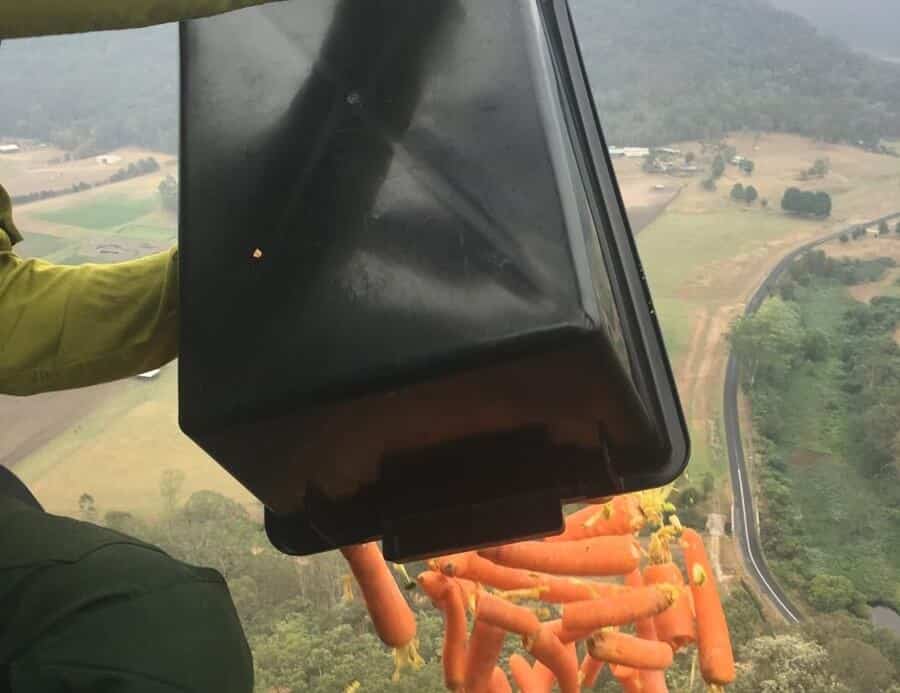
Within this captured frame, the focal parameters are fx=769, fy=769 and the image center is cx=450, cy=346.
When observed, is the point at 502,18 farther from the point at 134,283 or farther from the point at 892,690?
the point at 892,690

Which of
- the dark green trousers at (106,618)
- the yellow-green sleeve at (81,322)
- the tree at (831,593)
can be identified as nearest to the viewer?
the dark green trousers at (106,618)

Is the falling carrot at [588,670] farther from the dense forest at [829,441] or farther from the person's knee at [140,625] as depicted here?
the person's knee at [140,625]

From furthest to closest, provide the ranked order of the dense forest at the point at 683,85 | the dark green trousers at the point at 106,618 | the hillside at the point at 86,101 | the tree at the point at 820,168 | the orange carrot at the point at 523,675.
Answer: the tree at the point at 820,168, the dense forest at the point at 683,85, the hillside at the point at 86,101, the orange carrot at the point at 523,675, the dark green trousers at the point at 106,618

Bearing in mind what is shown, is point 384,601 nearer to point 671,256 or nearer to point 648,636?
point 648,636

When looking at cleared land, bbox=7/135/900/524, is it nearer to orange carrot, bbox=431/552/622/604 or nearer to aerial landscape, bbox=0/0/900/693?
aerial landscape, bbox=0/0/900/693

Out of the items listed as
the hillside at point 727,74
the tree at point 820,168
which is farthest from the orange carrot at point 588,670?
the tree at point 820,168

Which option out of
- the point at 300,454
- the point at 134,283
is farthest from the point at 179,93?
the point at 300,454

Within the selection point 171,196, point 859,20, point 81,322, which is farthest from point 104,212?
point 859,20
